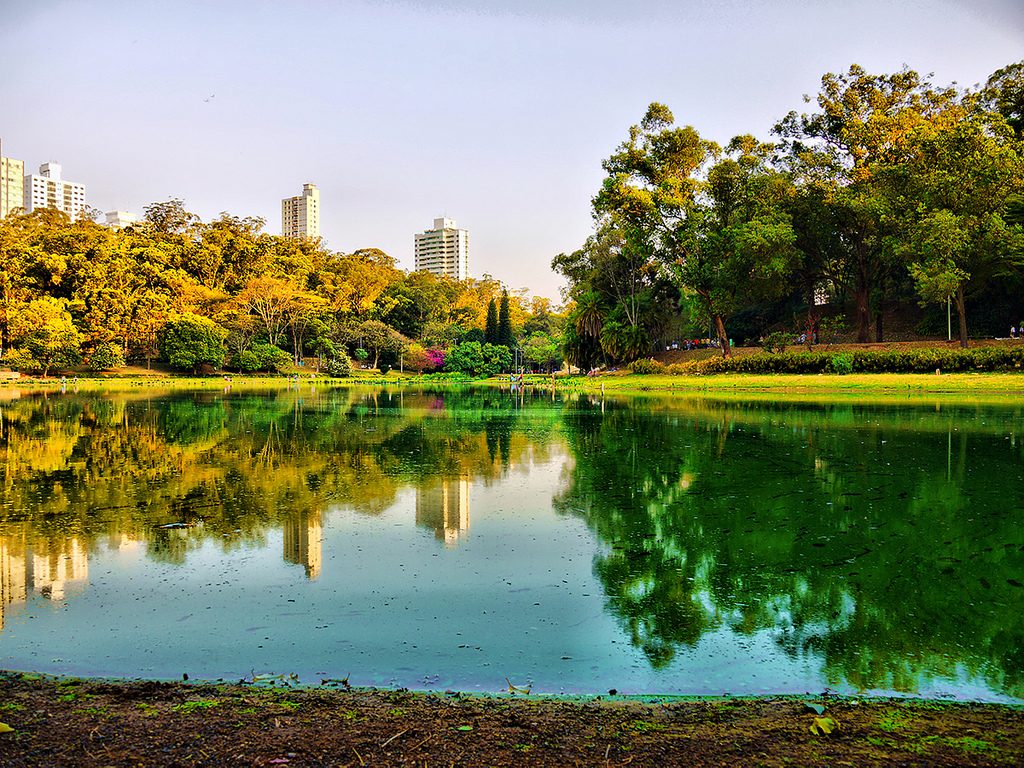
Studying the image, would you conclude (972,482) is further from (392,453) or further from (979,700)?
(392,453)

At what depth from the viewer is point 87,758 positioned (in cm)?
299

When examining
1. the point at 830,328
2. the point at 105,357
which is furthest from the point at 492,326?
the point at 830,328

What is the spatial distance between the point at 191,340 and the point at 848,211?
47.8 meters

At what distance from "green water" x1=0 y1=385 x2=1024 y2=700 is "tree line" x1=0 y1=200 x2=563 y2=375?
45249 millimetres

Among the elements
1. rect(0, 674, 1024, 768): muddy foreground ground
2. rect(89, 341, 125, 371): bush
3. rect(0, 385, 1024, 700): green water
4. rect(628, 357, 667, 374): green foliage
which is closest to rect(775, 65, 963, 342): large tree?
rect(628, 357, 667, 374): green foliage

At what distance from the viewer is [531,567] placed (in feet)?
21.4

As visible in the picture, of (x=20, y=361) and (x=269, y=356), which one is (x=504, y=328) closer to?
(x=269, y=356)

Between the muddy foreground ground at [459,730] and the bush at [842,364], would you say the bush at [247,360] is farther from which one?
the muddy foreground ground at [459,730]

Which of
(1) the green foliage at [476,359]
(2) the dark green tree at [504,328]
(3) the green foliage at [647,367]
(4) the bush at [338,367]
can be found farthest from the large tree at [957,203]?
(4) the bush at [338,367]

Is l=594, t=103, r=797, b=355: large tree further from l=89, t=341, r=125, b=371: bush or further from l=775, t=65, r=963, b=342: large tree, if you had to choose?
l=89, t=341, r=125, b=371: bush

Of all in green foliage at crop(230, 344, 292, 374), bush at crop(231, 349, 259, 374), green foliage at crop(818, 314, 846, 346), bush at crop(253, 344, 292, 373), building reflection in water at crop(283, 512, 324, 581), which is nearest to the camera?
building reflection in water at crop(283, 512, 324, 581)

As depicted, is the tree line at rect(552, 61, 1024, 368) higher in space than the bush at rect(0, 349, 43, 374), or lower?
higher

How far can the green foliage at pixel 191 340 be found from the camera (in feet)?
182

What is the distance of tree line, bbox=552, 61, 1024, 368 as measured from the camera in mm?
31984
